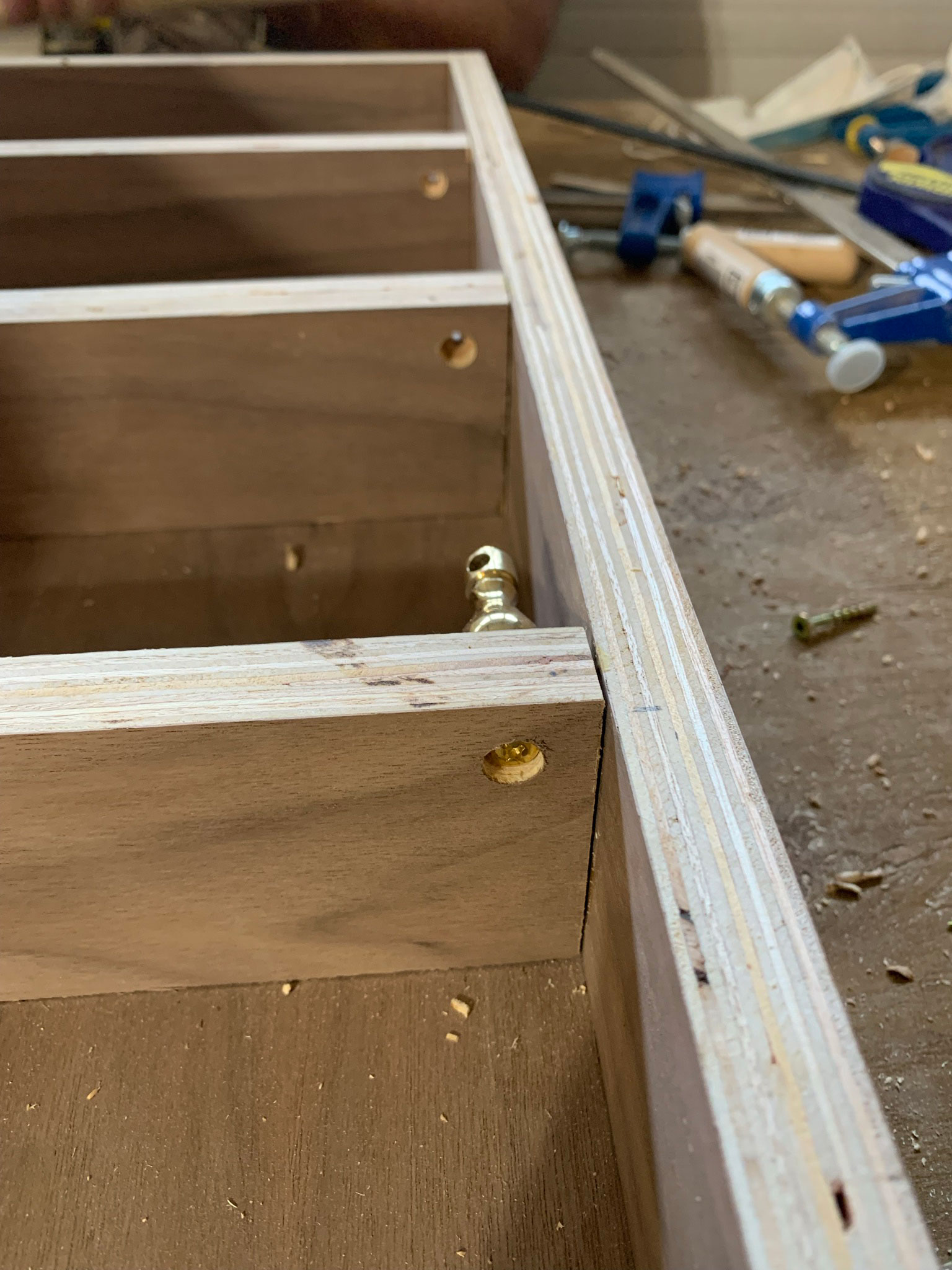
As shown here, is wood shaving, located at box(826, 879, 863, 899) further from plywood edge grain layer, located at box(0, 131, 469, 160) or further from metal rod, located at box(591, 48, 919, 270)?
metal rod, located at box(591, 48, 919, 270)

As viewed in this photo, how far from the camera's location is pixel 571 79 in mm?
2205

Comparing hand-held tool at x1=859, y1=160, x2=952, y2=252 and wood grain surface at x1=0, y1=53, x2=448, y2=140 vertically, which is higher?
hand-held tool at x1=859, y1=160, x2=952, y2=252

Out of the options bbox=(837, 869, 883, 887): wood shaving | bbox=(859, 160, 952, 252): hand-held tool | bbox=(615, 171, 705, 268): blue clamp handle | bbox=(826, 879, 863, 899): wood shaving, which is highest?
bbox=(859, 160, 952, 252): hand-held tool

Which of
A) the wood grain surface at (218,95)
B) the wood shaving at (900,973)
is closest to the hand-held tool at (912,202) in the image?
the wood grain surface at (218,95)

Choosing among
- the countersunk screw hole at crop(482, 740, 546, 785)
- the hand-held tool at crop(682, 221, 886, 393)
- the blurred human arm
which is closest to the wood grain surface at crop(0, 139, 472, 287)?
the hand-held tool at crop(682, 221, 886, 393)

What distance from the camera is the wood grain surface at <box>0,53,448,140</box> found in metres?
1.16

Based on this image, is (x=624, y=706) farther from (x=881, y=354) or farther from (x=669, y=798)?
(x=881, y=354)

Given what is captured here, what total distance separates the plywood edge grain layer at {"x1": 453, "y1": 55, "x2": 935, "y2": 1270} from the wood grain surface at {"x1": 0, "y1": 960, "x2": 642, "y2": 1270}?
→ 41 millimetres

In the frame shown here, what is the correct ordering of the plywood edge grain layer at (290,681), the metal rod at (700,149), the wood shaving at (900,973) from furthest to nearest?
the metal rod at (700,149), the wood shaving at (900,973), the plywood edge grain layer at (290,681)

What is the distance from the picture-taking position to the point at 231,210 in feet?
3.34

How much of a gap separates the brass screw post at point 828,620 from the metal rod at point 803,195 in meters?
0.62

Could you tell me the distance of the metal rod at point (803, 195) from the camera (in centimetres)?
124

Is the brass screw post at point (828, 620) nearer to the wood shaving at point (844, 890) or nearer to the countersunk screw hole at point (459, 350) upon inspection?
the wood shaving at point (844, 890)

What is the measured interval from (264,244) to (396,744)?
81 centimetres
